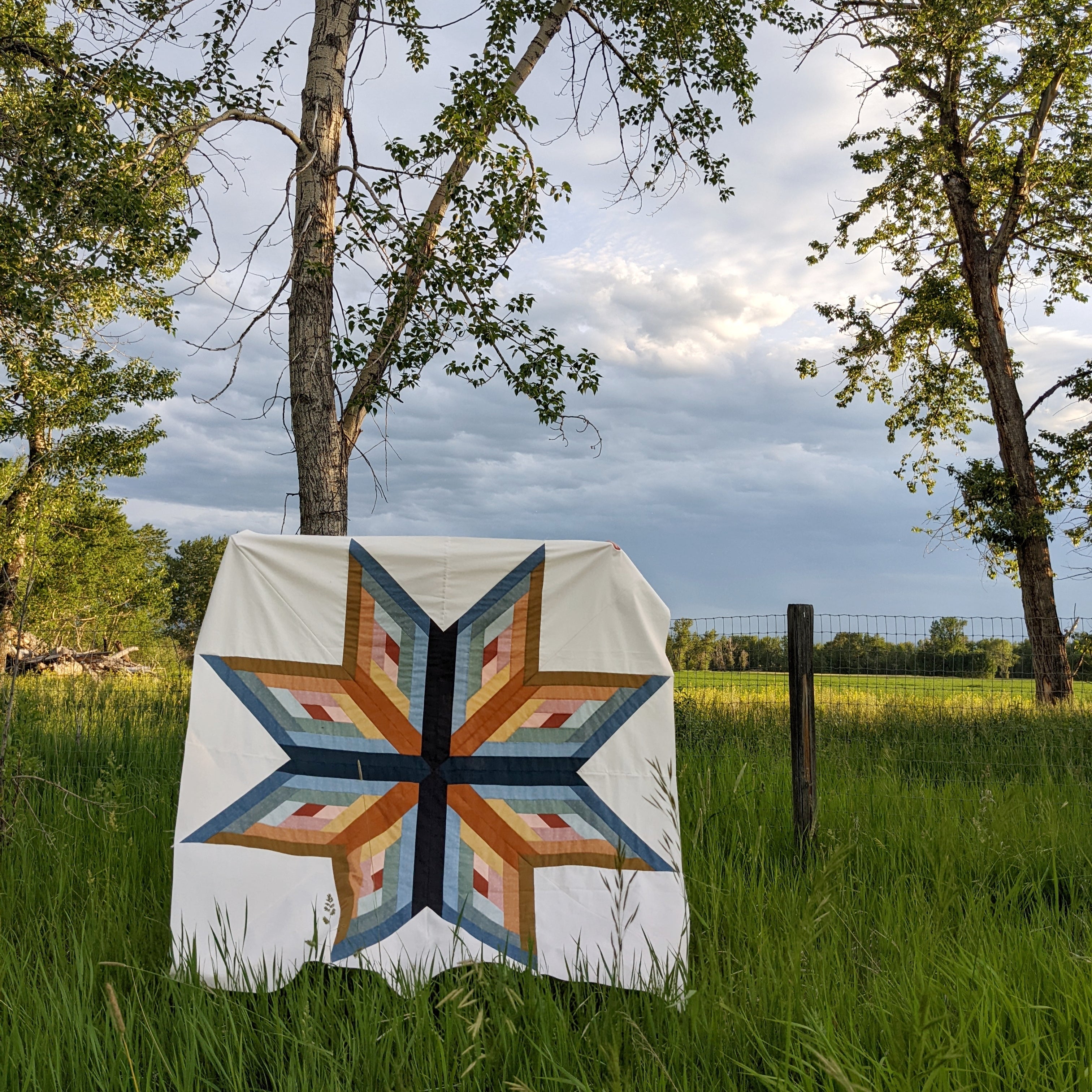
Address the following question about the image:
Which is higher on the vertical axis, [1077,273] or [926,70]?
[926,70]

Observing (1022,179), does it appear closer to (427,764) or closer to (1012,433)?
(1012,433)

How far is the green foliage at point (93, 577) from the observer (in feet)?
57.1

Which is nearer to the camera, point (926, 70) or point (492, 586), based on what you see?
point (492, 586)

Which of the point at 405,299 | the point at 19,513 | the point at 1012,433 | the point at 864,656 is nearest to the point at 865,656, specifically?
the point at 864,656

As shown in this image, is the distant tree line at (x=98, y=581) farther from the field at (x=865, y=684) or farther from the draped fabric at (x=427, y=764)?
the draped fabric at (x=427, y=764)

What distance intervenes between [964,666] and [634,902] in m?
7.23

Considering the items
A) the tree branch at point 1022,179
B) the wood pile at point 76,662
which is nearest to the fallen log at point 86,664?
the wood pile at point 76,662

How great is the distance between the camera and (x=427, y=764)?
299 cm

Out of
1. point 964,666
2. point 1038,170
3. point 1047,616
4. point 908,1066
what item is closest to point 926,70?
point 1038,170

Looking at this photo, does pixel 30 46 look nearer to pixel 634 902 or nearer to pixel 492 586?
pixel 492 586

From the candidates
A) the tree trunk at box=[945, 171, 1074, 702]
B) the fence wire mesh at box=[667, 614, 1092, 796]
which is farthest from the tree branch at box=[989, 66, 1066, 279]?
the fence wire mesh at box=[667, 614, 1092, 796]

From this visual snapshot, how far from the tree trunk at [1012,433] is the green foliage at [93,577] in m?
16.3

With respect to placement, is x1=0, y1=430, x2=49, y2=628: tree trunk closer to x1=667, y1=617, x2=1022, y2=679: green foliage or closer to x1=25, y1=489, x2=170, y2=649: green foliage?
x1=25, y1=489, x2=170, y2=649: green foliage

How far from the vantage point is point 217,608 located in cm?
312
